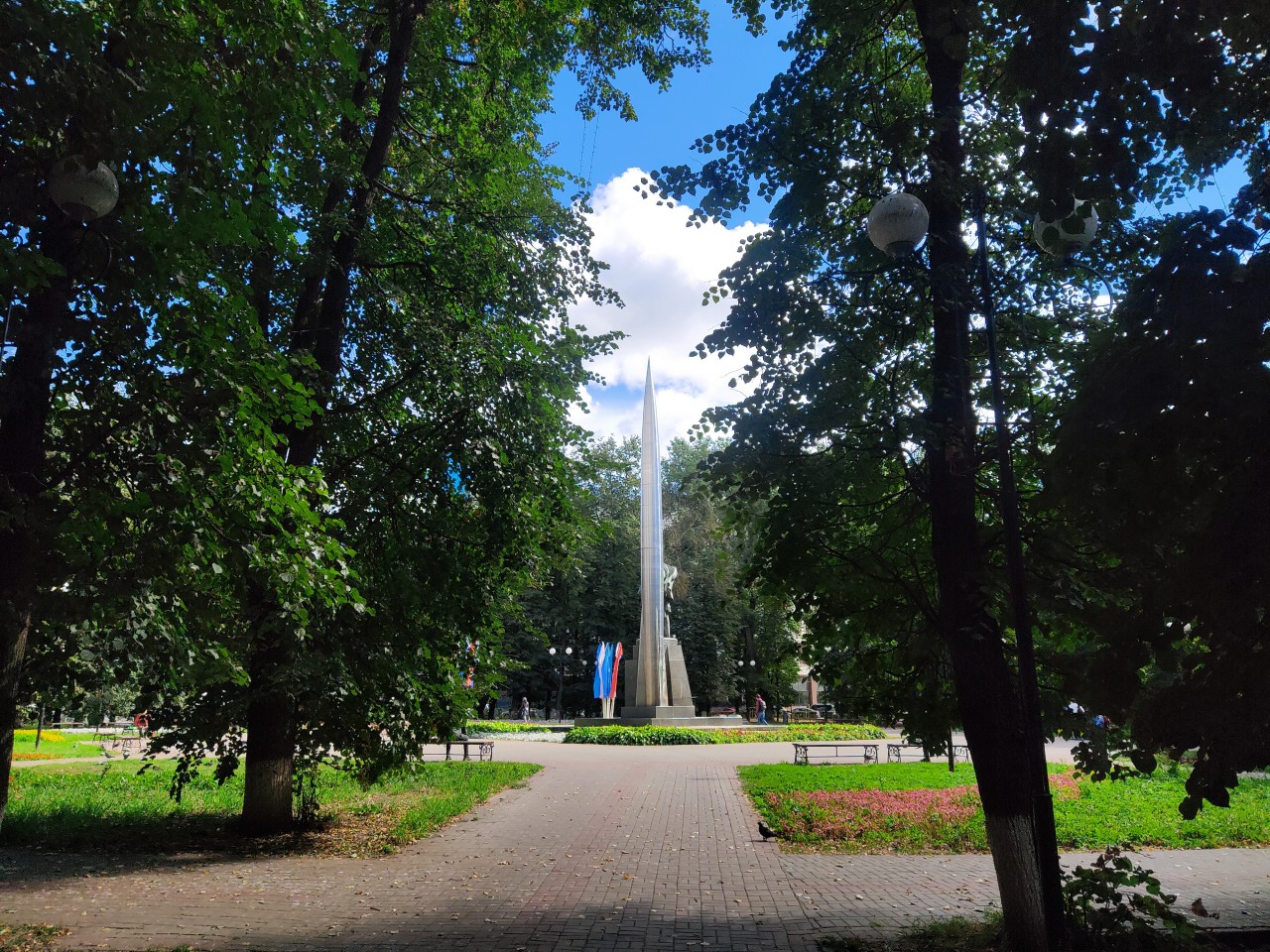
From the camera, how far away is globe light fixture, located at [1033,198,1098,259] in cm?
483

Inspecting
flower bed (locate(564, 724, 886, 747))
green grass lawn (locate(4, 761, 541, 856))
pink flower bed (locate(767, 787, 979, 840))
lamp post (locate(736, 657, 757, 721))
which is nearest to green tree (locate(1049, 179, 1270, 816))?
pink flower bed (locate(767, 787, 979, 840))

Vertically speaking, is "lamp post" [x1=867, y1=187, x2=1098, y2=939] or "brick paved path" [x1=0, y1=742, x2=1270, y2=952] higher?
"lamp post" [x1=867, y1=187, x2=1098, y2=939]

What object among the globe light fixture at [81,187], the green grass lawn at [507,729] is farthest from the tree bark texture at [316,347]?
the green grass lawn at [507,729]

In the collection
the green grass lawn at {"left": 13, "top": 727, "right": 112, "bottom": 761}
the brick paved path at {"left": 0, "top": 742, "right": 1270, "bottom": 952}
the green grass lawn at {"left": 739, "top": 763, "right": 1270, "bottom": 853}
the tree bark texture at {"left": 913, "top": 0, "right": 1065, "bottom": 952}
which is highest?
the tree bark texture at {"left": 913, "top": 0, "right": 1065, "bottom": 952}

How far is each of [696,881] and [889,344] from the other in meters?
5.28

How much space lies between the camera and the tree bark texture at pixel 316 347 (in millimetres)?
9312

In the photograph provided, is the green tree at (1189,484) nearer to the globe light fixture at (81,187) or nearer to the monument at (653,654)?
the globe light fixture at (81,187)

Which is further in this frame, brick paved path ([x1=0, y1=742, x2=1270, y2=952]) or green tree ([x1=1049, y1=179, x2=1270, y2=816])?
brick paved path ([x1=0, y1=742, x2=1270, y2=952])

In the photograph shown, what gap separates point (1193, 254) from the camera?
182 inches

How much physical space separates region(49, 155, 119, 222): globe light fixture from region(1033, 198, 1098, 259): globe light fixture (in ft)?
17.8

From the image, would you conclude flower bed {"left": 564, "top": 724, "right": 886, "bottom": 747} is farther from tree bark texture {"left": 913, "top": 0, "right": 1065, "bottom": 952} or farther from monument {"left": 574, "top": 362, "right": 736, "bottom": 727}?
tree bark texture {"left": 913, "top": 0, "right": 1065, "bottom": 952}

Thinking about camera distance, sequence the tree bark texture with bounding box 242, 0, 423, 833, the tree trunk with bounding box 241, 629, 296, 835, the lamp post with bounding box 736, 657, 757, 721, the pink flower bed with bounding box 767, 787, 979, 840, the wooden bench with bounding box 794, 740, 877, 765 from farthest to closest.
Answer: the lamp post with bounding box 736, 657, 757, 721
the wooden bench with bounding box 794, 740, 877, 765
the pink flower bed with bounding box 767, 787, 979, 840
the tree trunk with bounding box 241, 629, 296, 835
the tree bark texture with bounding box 242, 0, 423, 833

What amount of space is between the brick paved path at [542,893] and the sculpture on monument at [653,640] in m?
22.3

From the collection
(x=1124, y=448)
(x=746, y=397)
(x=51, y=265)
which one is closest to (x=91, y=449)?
(x=51, y=265)
